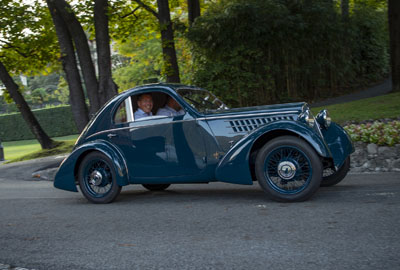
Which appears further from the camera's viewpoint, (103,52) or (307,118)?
(103,52)

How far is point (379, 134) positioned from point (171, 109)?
13.8 feet

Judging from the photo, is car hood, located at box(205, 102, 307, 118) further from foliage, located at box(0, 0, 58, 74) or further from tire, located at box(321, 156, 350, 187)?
foliage, located at box(0, 0, 58, 74)

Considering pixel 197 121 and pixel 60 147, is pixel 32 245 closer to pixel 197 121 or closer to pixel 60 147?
pixel 197 121

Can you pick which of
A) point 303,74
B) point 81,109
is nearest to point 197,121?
point 81,109

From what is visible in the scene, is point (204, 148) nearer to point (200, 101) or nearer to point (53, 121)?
point (200, 101)

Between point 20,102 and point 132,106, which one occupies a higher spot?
point 20,102

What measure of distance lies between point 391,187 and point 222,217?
2448mm

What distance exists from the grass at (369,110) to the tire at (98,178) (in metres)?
6.46

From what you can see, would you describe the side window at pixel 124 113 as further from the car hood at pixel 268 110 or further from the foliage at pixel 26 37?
the foliage at pixel 26 37

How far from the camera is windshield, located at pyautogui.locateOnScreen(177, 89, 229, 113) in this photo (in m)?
6.00

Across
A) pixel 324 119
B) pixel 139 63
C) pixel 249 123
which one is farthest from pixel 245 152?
pixel 139 63

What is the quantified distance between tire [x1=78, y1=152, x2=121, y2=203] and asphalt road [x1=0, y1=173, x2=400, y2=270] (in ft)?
0.63

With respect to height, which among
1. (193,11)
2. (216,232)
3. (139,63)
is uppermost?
(193,11)

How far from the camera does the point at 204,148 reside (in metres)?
5.65
